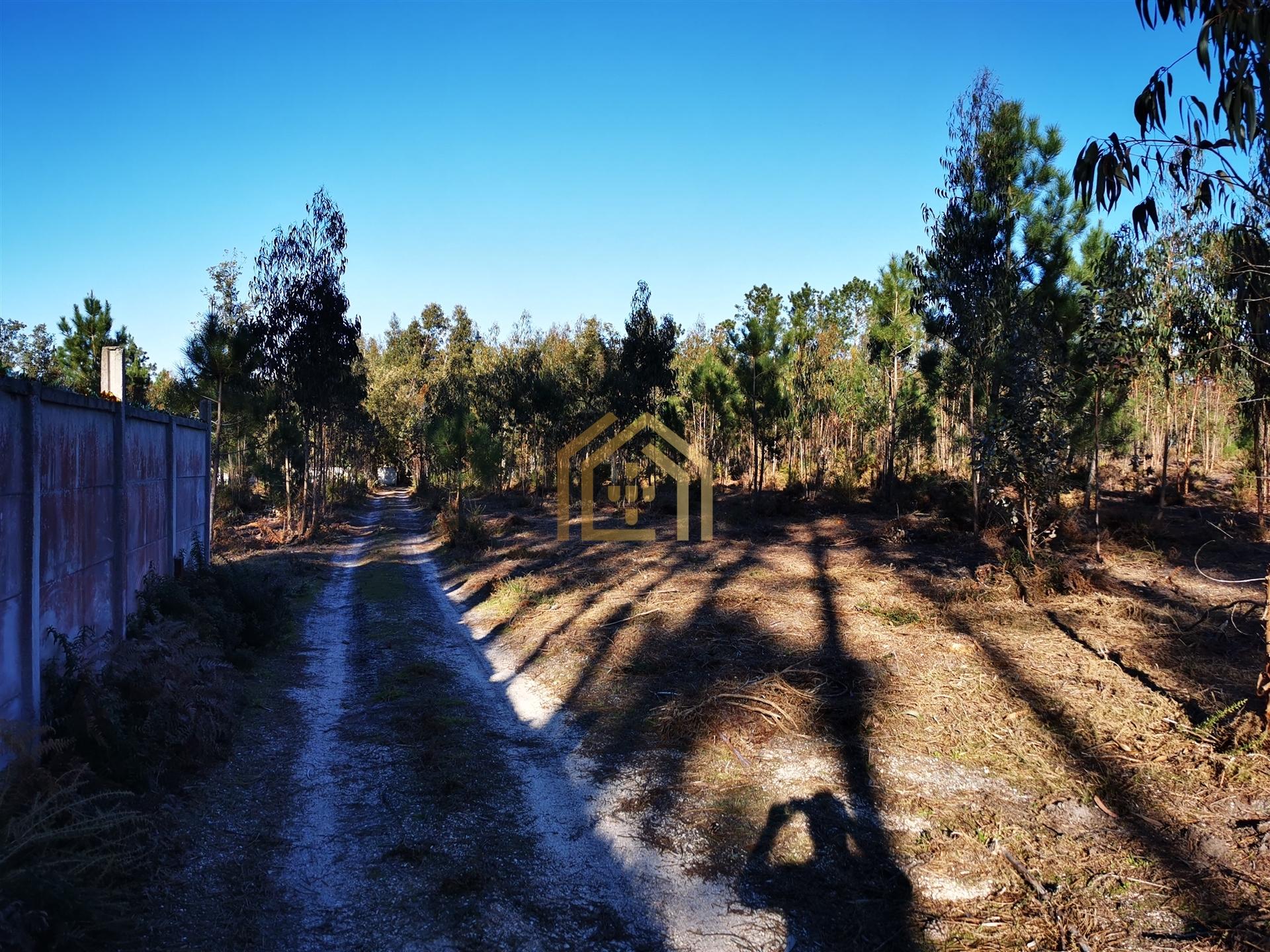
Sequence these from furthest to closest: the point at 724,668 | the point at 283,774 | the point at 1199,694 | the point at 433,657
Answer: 1. the point at 433,657
2. the point at 724,668
3. the point at 1199,694
4. the point at 283,774

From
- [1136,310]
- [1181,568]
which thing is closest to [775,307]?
[1136,310]

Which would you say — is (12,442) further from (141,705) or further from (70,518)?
(141,705)

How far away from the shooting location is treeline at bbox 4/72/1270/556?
1273 centimetres

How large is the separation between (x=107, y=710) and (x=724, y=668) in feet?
18.0

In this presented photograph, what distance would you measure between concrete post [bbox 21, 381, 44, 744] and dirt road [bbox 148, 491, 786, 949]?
1159 mm

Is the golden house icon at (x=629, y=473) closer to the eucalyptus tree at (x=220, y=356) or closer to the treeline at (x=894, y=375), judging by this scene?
the treeline at (x=894, y=375)

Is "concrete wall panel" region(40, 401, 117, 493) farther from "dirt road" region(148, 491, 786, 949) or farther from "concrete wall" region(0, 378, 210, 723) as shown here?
"dirt road" region(148, 491, 786, 949)

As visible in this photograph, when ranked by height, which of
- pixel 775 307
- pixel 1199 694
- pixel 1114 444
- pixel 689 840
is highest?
pixel 775 307

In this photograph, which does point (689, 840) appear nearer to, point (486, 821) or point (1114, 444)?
point (486, 821)

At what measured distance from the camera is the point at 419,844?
4.78 meters

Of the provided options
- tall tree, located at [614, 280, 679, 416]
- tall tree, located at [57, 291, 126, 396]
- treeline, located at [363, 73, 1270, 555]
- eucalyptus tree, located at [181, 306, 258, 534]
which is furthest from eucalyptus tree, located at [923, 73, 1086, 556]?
tall tree, located at [57, 291, 126, 396]

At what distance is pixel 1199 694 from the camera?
21.9ft

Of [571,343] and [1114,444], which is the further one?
[571,343]

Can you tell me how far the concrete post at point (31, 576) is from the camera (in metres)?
4.87
